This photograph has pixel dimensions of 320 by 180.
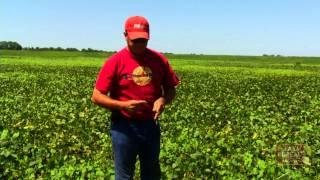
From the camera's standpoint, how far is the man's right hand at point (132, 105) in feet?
15.6

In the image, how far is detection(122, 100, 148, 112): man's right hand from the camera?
4.77m

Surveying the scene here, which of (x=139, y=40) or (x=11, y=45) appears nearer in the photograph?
(x=139, y=40)

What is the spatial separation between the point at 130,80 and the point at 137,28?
0.49m

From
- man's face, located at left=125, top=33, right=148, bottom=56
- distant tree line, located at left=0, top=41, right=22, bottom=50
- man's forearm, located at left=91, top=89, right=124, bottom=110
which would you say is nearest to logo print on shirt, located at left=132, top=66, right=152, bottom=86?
man's face, located at left=125, top=33, right=148, bottom=56

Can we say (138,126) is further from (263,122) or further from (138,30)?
(263,122)

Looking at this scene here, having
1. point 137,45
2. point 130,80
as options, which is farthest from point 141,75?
point 137,45

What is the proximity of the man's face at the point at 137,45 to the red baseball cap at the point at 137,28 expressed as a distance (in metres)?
0.04

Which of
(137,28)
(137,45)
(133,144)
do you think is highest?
(137,28)

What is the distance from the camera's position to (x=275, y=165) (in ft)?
22.6

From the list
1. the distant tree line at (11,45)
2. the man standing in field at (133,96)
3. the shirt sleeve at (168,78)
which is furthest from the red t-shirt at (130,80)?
the distant tree line at (11,45)

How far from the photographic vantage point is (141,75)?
4.94m

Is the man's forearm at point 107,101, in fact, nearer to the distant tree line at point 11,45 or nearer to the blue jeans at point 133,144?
the blue jeans at point 133,144

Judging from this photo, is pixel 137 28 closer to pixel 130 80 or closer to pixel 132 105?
pixel 130 80

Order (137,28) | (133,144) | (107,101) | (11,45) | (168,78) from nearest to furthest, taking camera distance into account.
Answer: (137,28) → (107,101) → (133,144) → (168,78) → (11,45)
